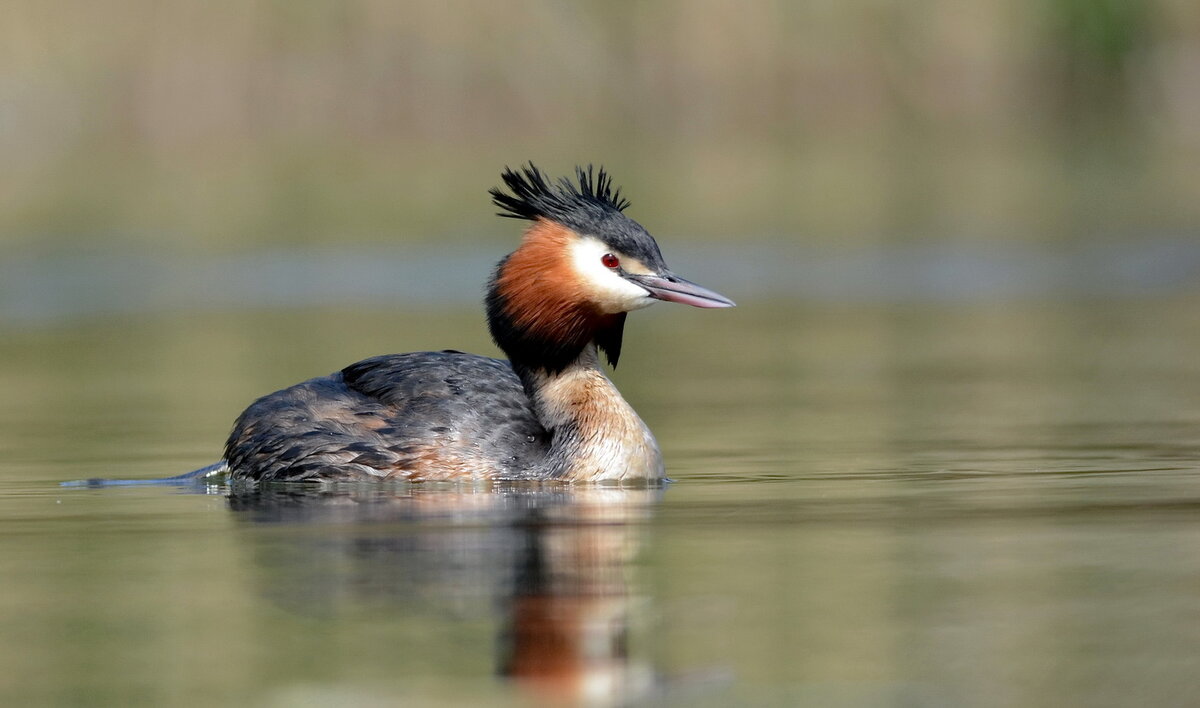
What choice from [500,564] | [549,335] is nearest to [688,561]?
[500,564]

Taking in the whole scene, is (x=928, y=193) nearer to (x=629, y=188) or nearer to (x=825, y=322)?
(x=629, y=188)

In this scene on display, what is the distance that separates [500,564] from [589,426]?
109 inches

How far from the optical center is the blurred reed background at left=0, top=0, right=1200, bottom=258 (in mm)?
26812

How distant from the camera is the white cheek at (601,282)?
10.2m

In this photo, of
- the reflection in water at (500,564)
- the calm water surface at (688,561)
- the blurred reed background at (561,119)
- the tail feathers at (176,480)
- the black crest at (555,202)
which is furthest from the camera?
the blurred reed background at (561,119)

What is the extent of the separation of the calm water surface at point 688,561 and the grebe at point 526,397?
0.34m

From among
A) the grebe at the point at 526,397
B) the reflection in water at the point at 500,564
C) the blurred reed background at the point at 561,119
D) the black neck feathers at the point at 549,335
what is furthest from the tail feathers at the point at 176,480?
the blurred reed background at the point at 561,119

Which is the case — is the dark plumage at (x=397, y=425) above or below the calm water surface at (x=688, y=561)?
above

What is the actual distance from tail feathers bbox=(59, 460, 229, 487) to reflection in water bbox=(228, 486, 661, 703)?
38cm

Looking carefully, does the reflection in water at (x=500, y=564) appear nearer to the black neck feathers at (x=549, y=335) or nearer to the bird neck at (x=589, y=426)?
the bird neck at (x=589, y=426)

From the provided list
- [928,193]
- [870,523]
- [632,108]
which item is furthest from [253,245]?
[870,523]

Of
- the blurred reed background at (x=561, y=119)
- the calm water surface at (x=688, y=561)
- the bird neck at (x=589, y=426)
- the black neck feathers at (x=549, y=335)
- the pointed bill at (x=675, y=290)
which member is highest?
the blurred reed background at (x=561, y=119)

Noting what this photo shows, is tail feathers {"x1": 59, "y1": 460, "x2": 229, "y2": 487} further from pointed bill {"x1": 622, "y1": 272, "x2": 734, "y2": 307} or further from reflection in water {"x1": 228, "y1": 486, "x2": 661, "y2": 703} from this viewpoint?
pointed bill {"x1": 622, "y1": 272, "x2": 734, "y2": 307}

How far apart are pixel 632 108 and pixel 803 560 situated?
28.2 m
